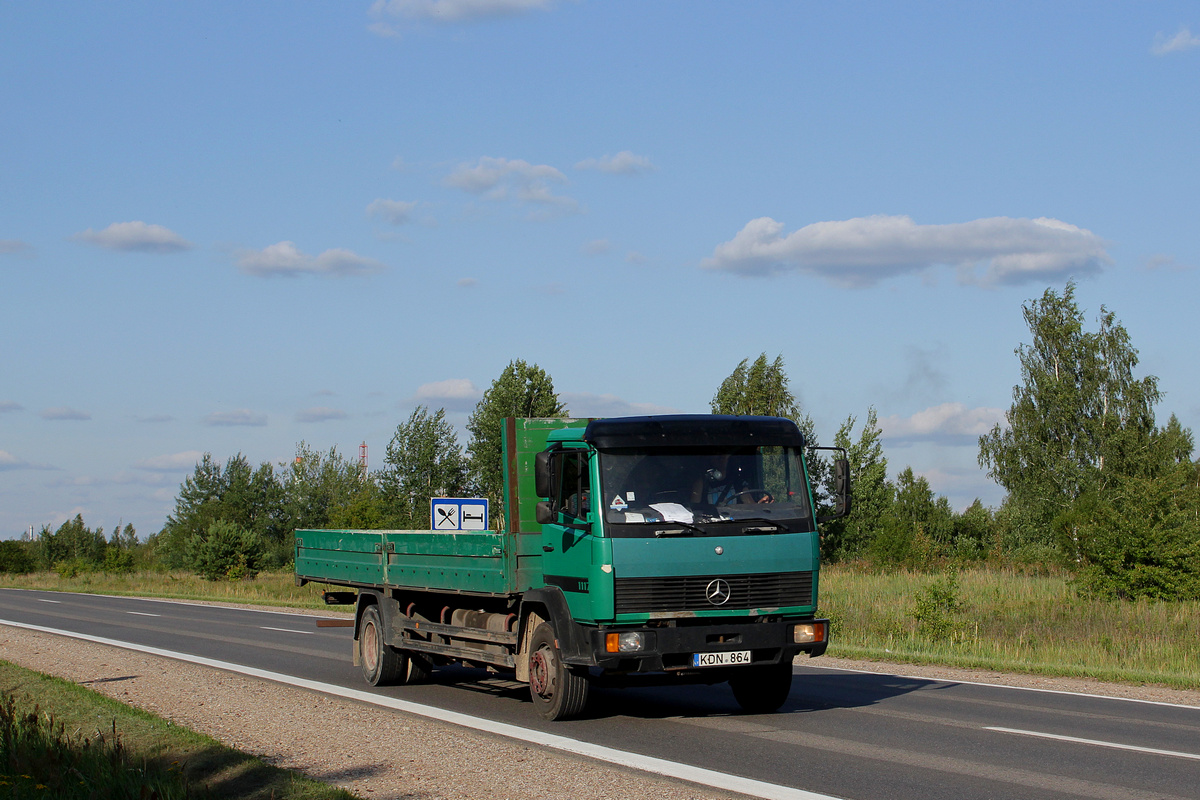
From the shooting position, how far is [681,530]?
9.77 meters

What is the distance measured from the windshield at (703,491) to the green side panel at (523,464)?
3.37 ft

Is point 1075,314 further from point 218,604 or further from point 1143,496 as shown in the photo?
point 218,604

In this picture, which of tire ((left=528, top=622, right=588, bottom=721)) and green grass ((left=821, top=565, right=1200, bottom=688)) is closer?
tire ((left=528, top=622, right=588, bottom=721))

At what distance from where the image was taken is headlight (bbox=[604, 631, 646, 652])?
31.3 ft

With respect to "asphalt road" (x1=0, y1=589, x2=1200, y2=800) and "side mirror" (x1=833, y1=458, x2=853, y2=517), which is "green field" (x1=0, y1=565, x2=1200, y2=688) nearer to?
"asphalt road" (x1=0, y1=589, x2=1200, y2=800)

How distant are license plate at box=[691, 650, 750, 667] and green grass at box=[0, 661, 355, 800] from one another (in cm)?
355

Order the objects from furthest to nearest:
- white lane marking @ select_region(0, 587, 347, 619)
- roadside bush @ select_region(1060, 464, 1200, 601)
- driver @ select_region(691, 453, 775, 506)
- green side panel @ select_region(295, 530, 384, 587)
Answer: white lane marking @ select_region(0, 587, 347, 619) < roadside bush @ select_region(1060, 464, 1200, 601) < green side panel @ select_region(295, 530, 384, 587) < driver @ select_region(691, 453, 775, 506)

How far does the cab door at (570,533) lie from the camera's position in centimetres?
980

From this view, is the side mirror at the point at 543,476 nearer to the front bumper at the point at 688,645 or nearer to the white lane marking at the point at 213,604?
the front bumper at the point at 688,645

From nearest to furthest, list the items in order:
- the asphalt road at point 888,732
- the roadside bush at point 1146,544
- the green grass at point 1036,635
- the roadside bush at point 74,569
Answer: the asphalt road at point 888,732
the green grass at point 1036,635
the roadside bush at point 1146,544
the roadside bush at point 74,569

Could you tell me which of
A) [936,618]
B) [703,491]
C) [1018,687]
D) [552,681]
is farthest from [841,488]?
[936,618]

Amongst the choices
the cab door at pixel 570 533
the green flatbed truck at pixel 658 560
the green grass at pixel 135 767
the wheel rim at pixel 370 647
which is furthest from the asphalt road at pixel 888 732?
the green grass at pixel 135 767

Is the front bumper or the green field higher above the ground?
the front bumper

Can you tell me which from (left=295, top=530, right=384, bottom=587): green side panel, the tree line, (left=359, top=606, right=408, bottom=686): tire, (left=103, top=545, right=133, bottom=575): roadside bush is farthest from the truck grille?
(left=103, top=545, right=133, bottom=575): roadside bush
